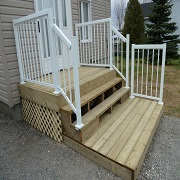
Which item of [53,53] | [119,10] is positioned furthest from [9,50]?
[119,10]

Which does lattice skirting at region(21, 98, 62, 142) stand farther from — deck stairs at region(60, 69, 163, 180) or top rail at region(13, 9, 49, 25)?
top rail at region(13, 9, 49, 25)

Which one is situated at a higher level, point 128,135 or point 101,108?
point 101,108

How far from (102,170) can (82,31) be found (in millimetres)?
3946

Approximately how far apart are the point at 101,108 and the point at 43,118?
3.17ft

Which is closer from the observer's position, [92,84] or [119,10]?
[92,84]

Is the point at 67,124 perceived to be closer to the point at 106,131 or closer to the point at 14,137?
the point at 106,131

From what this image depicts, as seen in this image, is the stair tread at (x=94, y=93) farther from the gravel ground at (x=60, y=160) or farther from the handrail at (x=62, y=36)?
the handrail at (x=62, y=36)

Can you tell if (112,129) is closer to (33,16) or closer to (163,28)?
(33,16)

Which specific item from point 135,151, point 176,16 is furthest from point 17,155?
point 176,16

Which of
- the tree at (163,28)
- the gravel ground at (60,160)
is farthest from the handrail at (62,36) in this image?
the tree at (163,28)

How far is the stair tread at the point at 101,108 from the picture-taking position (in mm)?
2362

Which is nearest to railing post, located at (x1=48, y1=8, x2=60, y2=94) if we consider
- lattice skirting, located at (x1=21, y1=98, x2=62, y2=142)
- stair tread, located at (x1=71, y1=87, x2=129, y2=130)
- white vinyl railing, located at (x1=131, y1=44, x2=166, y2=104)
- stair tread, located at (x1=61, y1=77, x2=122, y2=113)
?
stair tread, located at (x1=61, y1=77, x2=122, y2=113)

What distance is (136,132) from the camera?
239cm

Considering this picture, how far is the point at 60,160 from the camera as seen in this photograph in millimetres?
2191
